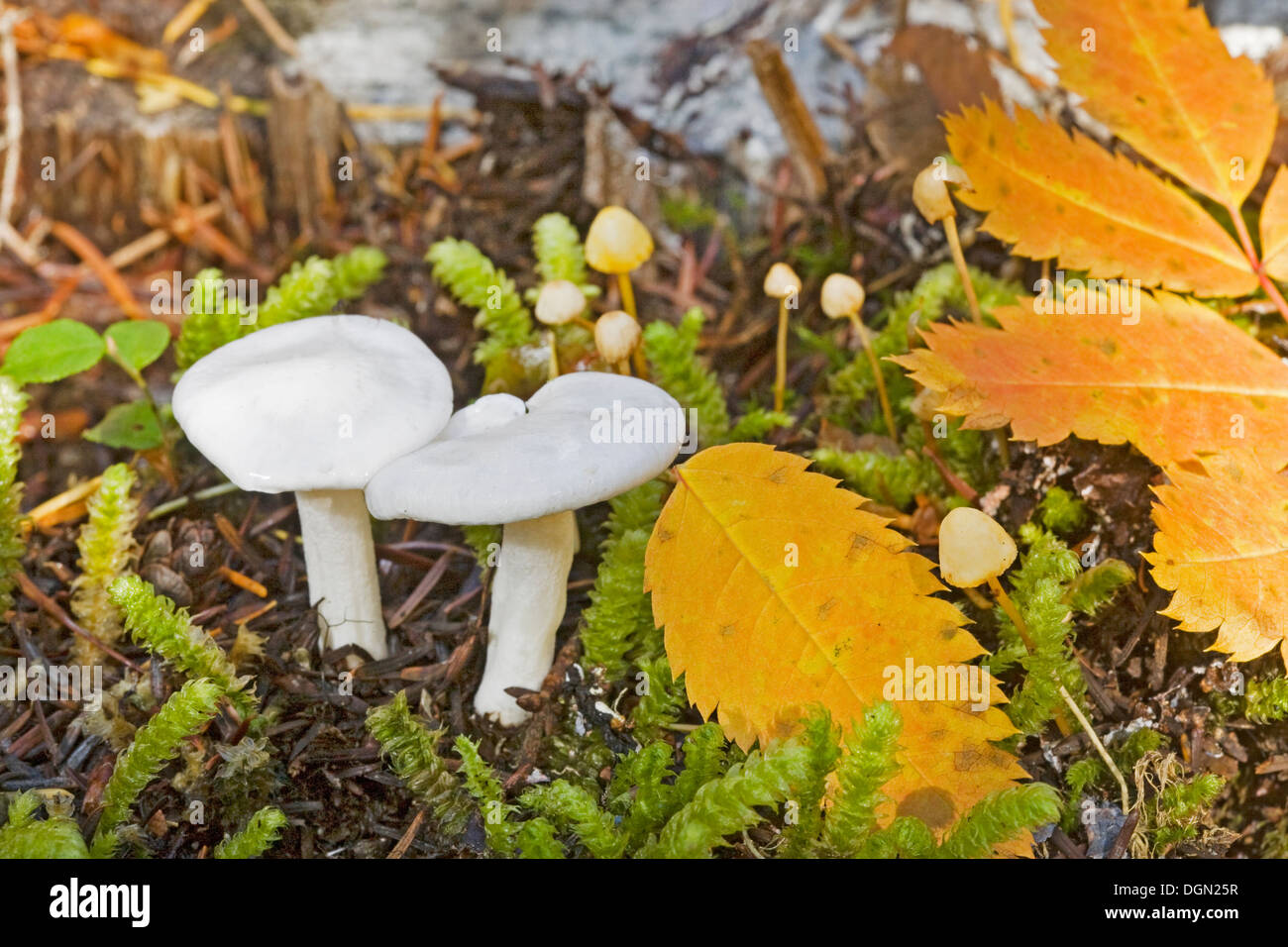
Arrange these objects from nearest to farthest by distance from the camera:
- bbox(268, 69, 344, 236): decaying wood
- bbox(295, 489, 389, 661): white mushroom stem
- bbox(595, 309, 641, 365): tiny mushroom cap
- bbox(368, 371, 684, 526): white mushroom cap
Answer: bbox(368, 371, 684, 526): white mushroom cap
bbox(295, 489, 389, 661): white mushroom stem
bbox(595, 309, 641, 365): tiny mushroom cap
bbox(268, 69, 344, 236): decaying wood

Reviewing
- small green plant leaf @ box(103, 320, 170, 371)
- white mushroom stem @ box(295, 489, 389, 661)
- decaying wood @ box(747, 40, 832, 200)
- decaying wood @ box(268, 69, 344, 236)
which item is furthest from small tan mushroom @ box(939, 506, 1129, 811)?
decaying wood @ box(268, 69, 344, 236)

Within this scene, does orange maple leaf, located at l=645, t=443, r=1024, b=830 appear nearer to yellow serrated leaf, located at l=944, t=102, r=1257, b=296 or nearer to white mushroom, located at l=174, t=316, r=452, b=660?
→ white mushroom, located at l=174, t=316, r=452, b=660

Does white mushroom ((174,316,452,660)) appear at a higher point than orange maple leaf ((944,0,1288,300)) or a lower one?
lower

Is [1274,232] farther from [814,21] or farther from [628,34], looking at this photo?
[628,34]

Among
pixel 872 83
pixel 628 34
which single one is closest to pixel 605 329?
pixel 872 83

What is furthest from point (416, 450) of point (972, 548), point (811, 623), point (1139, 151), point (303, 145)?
point (303, 145)

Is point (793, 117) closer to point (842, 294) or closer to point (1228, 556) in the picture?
point (842, 294)
